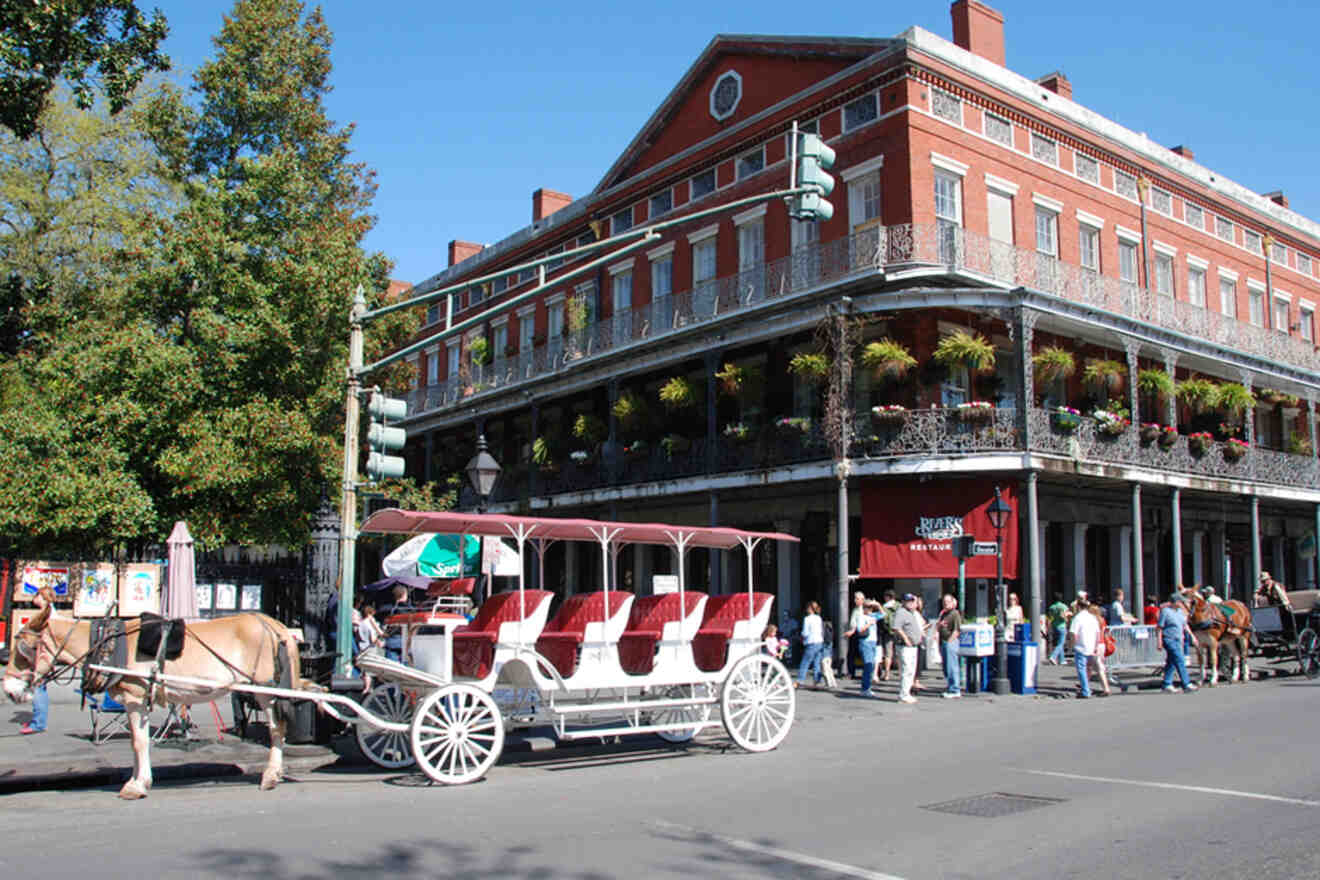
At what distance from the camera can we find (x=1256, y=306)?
32.7m

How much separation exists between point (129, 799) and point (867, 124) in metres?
20.2

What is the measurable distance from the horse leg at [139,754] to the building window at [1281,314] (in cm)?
3379

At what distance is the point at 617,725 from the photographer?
13719 millimetres

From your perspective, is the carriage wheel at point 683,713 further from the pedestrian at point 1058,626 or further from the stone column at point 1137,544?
the stone column at point 1137,544

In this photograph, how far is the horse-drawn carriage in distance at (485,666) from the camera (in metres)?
9.18

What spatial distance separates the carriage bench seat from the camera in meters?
11.3

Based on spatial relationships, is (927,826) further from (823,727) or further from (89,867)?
(823,727)

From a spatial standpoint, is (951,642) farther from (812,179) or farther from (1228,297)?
(1228,297)

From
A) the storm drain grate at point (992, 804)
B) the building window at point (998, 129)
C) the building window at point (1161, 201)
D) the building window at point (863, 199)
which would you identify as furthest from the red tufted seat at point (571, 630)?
the building window at point (1161, 201)

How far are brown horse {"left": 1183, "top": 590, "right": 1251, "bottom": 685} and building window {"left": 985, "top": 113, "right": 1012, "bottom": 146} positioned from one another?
36.6 feet

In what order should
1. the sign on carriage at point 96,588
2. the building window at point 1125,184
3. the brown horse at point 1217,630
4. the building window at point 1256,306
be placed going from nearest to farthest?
the sign on carriage at point 96,588
the brown horse at point 1217,630
the building window at point 1125,184
the building window at point 1256,306

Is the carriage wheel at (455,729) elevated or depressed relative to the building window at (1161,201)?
depressed

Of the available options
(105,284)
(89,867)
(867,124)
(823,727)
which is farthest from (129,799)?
(867,124)

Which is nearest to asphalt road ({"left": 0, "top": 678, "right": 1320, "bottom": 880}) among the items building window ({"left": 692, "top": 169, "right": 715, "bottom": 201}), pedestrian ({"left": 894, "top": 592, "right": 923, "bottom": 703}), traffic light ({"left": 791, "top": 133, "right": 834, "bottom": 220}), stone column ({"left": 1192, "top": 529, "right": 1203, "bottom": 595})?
pedestrian ({"left": 894, "top": 592, "right": 923, "bottom": 703})
